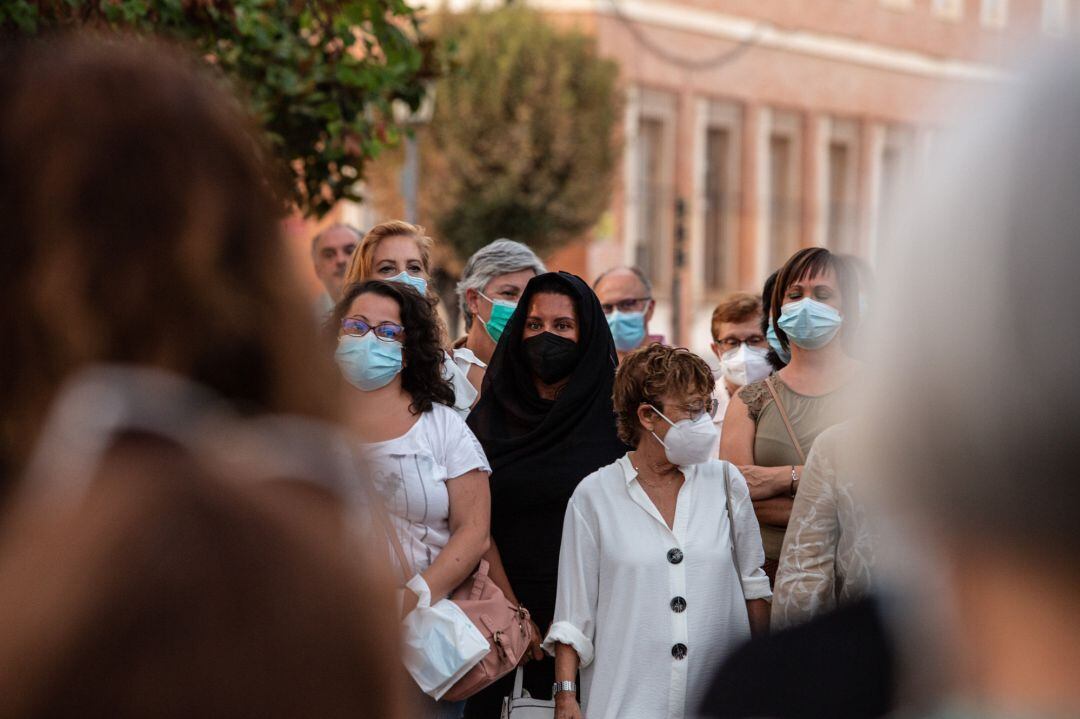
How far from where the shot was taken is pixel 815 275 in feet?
22.5

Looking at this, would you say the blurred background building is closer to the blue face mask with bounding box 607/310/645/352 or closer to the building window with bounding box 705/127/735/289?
the building window with bounding box 705/127/735/289

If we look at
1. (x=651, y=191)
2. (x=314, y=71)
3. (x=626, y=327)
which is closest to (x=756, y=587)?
(x=626, y=327)

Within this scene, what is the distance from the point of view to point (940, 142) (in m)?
1.70

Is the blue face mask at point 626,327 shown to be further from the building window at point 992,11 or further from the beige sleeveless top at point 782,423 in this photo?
the building window at point 992,11

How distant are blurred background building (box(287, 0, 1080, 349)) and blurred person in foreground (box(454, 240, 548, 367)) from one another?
91.3 ft

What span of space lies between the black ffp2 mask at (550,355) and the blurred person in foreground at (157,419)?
14.9 ft

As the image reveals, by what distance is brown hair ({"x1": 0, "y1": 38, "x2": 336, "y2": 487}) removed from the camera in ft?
5.43

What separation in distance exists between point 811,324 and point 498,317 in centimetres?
137

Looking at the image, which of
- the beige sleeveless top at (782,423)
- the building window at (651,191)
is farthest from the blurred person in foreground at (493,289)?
the building window at (651,191)

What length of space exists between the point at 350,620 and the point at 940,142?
71cm

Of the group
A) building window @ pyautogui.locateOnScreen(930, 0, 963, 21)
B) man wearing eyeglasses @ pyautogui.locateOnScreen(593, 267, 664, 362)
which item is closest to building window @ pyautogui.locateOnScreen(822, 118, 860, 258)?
building window @ pyautogui.locateOnScreen(930, 0, 963, 21)

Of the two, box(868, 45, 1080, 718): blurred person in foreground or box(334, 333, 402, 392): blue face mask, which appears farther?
box(334, 333, 402, 392): blue face mask

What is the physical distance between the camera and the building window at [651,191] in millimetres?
39531

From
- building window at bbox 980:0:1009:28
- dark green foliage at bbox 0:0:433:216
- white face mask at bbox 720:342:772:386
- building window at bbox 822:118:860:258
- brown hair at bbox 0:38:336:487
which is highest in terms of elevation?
brown hair at bbox 0:38:336:487
